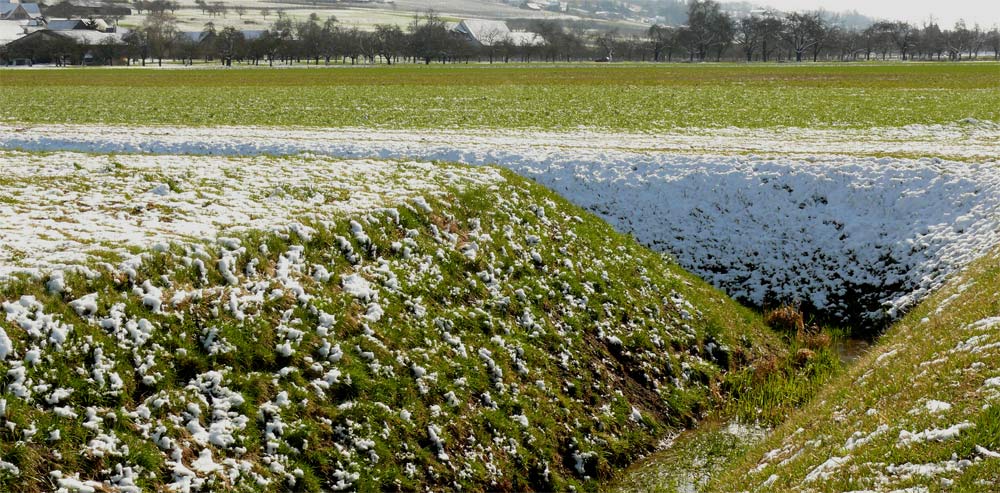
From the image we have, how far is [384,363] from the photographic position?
1183 cm

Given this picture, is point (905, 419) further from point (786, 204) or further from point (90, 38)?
point (90, 38)

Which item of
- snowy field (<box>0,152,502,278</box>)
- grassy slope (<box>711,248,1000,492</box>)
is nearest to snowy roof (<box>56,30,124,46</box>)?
snowy field (<box>0,152,502,278</box>)

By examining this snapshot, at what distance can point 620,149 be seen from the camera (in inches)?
1162

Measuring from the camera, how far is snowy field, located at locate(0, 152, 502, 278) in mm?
12109

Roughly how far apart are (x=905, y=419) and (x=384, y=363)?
709 cm

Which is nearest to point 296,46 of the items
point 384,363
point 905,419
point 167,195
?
point 167,195

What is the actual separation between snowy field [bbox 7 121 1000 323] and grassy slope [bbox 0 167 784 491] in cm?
441

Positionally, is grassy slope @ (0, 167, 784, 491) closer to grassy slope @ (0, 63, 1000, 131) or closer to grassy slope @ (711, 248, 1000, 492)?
grassy slope @ (711, 248, 1000, 492)

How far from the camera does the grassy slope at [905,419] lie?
8062 millimetres

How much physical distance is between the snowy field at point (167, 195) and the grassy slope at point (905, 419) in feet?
29.8

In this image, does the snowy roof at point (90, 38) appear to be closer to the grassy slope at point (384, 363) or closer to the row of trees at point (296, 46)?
the row of trees at point (296, 46)

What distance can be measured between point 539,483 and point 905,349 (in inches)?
269

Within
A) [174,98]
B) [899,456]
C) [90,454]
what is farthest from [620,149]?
[174,98]

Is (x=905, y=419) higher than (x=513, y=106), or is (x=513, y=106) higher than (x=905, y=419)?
(x=513, y=106)
